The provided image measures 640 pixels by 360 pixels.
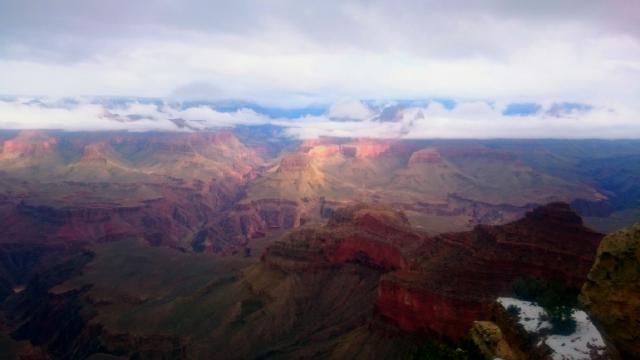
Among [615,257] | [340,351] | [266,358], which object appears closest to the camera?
[615,257]

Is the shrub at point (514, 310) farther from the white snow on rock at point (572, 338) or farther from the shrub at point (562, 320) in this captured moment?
the shrub at point (562, 320)

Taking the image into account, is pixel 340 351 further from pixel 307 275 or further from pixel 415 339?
pixel 307 275

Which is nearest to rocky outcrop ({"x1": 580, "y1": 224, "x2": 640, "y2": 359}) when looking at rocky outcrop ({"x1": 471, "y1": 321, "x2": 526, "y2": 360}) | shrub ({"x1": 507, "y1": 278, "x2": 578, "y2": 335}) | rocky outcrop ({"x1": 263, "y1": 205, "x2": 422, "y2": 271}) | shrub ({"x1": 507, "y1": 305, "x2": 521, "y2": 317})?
shrub ({"x1": 507, "y1": 278, "x2": 578, "y2": 335})

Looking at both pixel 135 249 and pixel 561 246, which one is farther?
pixel 135 249

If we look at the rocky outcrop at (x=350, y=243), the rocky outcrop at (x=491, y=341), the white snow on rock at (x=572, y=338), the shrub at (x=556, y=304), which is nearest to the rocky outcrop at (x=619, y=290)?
the white snow on rock at (x=572, y=338)

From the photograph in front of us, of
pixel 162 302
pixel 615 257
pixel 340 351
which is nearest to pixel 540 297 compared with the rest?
pixel 615 257

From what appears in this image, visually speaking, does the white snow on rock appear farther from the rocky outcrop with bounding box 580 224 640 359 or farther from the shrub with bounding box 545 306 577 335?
the rocky outcrop with bounding box 580 224 640 359
